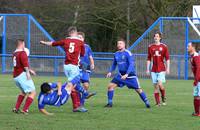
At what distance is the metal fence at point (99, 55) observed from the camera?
106 ft

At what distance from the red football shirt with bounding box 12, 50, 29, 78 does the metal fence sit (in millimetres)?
19627

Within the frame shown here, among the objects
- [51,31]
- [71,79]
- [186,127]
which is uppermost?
[51,31]

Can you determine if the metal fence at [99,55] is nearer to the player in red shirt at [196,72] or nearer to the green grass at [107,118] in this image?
the green grass at [107,118]

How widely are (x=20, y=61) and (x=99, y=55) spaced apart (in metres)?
22.4

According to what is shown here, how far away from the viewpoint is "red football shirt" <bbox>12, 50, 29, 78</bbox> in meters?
13.0

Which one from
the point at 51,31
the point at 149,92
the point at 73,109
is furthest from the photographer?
the point at 51,31

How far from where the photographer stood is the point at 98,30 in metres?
49.5

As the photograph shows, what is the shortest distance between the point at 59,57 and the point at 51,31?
46.0ft

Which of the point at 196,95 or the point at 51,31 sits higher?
the point at 51,31

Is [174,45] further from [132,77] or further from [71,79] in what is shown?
[71,79]

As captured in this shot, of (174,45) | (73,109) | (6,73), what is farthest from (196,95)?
(6,73)

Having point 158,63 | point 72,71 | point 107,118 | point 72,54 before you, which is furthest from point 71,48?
point 158,63

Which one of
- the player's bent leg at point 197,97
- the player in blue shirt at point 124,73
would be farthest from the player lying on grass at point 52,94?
the player's bent leg at point 197,97

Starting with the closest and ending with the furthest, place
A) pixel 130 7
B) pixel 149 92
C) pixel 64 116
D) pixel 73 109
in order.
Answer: pixel 64 116
pixel 73 109
pixel 149 92
pixel 130 7
